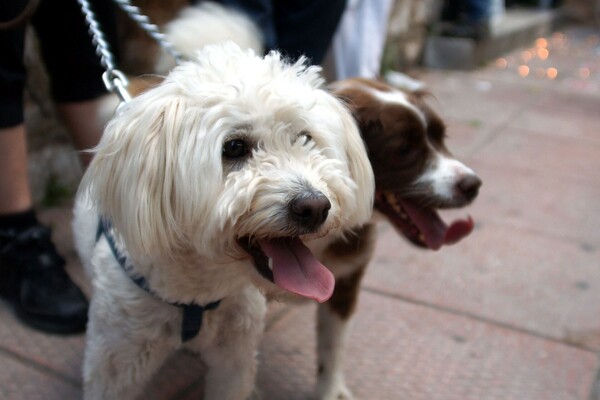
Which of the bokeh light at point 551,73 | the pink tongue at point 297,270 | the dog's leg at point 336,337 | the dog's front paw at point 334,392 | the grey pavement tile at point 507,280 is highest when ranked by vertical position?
the pink tongue at point 297,270

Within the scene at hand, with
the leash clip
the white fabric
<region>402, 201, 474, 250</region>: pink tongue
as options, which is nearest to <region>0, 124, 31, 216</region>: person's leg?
the leash clip

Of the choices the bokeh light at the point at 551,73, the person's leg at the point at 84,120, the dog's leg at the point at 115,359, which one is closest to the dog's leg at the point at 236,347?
the dog's leg at the point at 115,359

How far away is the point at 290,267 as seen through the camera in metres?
1.91

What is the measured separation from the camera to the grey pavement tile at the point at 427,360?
284 cm

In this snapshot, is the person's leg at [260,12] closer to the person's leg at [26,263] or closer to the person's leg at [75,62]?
the person's leg at [75,62]

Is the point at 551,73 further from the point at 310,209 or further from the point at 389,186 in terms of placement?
the point at 310,209

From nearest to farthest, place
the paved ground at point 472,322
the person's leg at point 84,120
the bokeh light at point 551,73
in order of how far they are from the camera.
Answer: the paved ground at point 472,322 < the person's leg at point 84,120 < the bokeh light at point 551,73

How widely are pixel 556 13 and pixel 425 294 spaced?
11.8m

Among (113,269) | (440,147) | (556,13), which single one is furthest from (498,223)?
(556,13)

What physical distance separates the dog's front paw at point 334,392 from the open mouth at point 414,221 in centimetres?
63

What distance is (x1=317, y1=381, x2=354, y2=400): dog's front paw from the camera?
2.71 metres

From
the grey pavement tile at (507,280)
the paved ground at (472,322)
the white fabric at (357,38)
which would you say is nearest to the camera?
the paved ground at (472,322)

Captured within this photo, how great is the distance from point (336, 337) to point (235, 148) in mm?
1141

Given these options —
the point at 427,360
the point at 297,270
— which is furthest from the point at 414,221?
the point at 297,270
